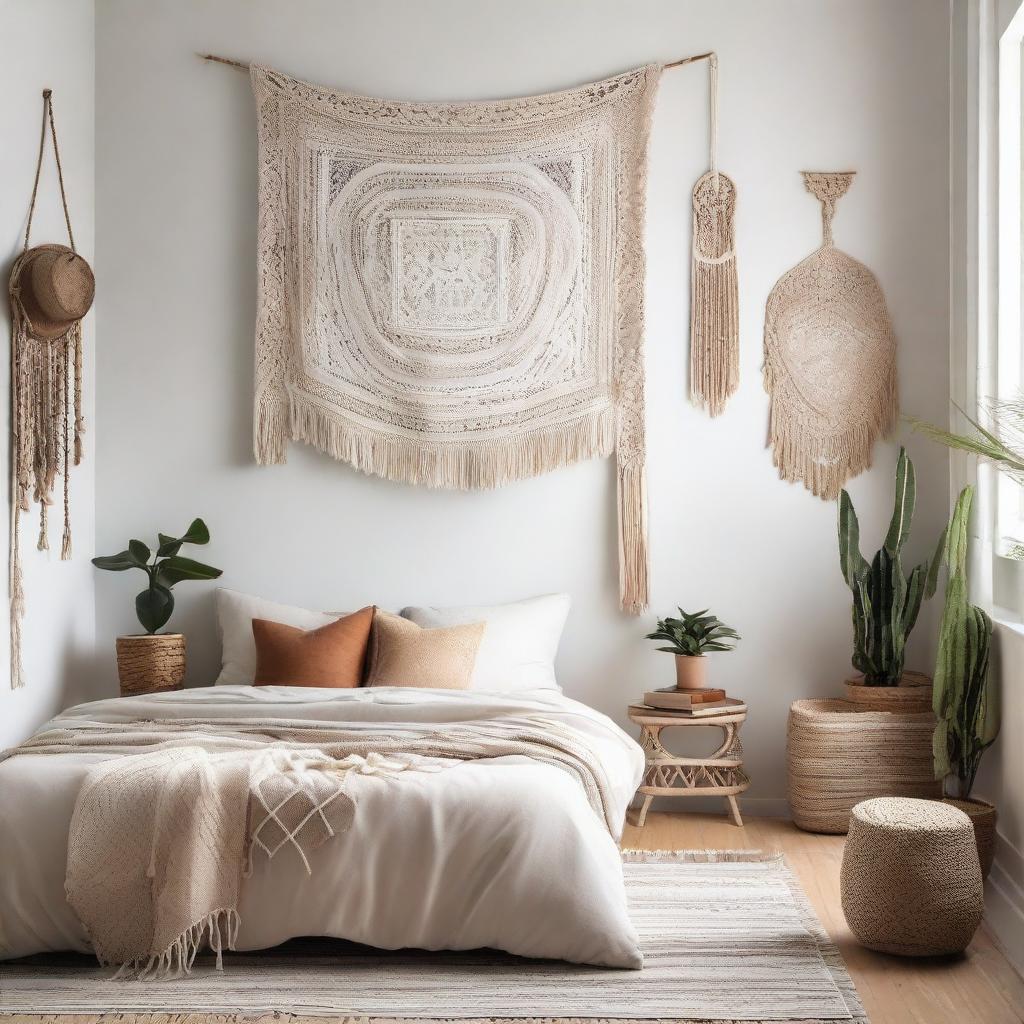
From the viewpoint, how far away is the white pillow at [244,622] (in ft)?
13.6

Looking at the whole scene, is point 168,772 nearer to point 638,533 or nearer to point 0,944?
point 0,944

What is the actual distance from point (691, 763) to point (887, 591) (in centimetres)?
85

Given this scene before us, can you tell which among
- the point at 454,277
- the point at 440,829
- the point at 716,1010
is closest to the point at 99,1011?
the point at 440,829

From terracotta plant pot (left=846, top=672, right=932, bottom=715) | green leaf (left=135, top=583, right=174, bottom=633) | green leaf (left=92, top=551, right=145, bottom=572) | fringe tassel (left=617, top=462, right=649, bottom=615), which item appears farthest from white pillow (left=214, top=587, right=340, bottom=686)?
terracotta plant pot (left=846, top=672, right=932, bottom=715)

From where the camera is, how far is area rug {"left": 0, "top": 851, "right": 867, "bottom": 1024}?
2508mm

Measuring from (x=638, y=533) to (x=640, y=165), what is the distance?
131 cm

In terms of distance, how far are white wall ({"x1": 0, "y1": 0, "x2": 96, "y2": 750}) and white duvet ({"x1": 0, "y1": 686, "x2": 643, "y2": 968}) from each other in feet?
3.54

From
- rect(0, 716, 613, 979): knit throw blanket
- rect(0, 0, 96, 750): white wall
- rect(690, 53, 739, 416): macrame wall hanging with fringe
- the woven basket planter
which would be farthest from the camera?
rect(690, 53, 739, 416): macrame wall hanging with fringe

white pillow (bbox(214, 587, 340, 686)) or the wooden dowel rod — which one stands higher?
the wooden dowel rod

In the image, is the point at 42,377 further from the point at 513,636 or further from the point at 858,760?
the point at 858,760

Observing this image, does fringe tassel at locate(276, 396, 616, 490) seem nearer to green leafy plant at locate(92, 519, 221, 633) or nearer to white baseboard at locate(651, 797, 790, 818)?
green leafy plant at locate(92, 519, 221, 633)

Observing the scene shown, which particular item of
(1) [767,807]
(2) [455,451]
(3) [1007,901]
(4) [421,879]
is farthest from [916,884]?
(2) [455,451]

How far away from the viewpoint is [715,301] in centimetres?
430

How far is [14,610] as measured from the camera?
3.74 metres
